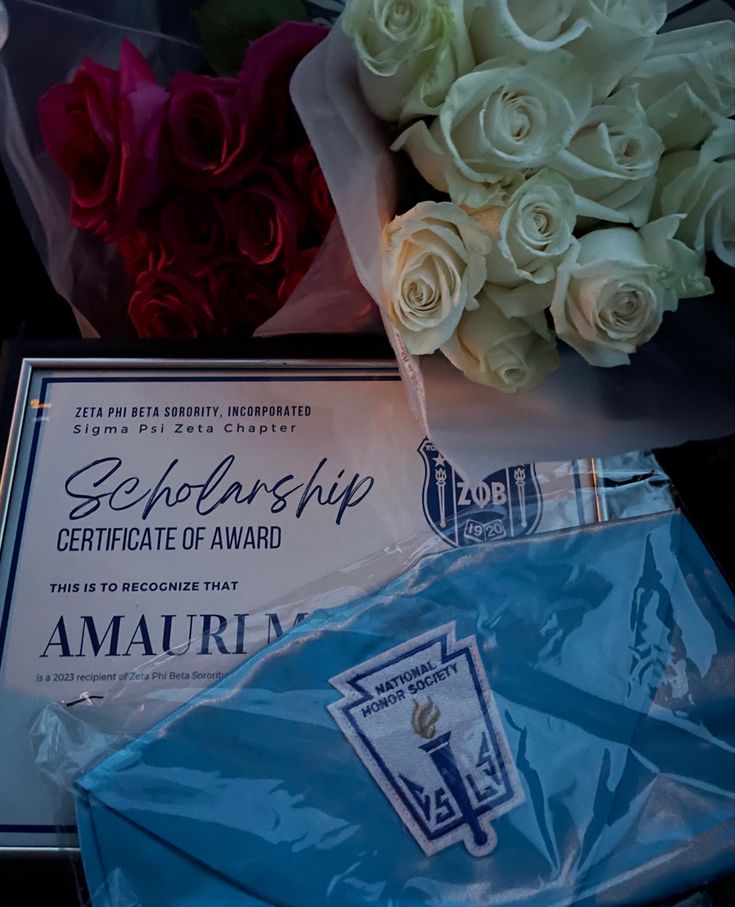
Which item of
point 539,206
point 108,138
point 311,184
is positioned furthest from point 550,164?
point 108,138

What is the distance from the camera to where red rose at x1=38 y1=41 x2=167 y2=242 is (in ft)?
1.64

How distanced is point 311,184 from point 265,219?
36 mm

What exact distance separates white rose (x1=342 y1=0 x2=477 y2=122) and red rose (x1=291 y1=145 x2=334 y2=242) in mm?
82

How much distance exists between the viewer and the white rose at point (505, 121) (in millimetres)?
409

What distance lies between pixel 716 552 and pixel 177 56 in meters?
0.48

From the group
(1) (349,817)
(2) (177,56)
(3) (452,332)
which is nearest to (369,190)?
(3) (452,332)

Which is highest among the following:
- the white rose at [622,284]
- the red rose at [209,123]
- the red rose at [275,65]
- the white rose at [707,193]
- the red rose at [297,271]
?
the red rose at [275,65]

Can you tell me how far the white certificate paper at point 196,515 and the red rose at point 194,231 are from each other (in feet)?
0.23

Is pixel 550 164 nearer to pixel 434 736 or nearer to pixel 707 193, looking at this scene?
pixel 707 193

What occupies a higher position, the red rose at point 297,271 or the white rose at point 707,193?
the red rose at point 297,271

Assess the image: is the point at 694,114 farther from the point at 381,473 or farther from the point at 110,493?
the point at 110,493

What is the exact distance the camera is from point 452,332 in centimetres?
44

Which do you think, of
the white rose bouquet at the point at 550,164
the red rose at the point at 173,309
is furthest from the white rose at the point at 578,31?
the red rose at the point at 173,309

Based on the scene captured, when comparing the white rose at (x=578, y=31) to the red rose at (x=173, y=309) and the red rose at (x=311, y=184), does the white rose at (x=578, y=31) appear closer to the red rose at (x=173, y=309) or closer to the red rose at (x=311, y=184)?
the red rose at (x=311, y=184)
